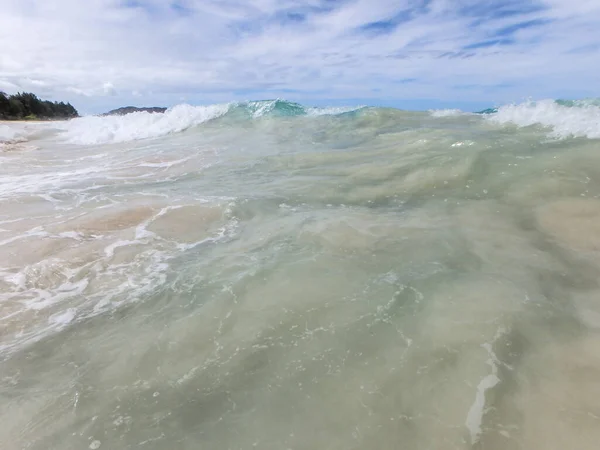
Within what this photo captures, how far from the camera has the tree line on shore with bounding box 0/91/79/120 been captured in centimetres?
3866

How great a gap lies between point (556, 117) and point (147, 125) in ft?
68.7

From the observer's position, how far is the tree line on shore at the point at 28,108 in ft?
127

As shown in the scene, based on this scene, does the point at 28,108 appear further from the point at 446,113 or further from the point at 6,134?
the point at 446,113

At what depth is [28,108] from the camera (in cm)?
4225

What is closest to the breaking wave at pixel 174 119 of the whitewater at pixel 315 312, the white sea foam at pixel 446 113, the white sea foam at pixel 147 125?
the white sea foam at pixel 147 125

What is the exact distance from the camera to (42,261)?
5066 mm

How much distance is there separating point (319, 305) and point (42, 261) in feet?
11.9

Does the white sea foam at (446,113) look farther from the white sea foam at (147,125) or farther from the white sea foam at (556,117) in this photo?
the white sea foam at (147,125)

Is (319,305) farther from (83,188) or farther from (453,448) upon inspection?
(83,188)

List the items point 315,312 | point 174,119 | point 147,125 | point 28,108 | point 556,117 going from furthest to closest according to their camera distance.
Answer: point 28,108
point 174,119
point 147,125
point 556,117
point 315,312

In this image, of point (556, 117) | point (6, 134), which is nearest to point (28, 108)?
point (6, 134)

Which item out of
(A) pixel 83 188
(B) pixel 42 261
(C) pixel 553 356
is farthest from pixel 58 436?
(A) pixel 83 188

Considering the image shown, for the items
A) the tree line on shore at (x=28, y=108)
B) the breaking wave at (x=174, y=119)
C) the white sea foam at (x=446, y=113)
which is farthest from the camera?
the tree line on shore at (x=28, y=108)

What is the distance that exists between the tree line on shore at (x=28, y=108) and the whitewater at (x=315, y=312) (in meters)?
38.9
